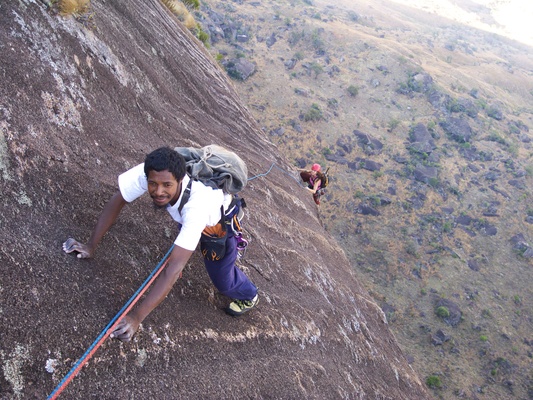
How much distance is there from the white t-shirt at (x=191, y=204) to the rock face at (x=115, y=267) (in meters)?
0.86

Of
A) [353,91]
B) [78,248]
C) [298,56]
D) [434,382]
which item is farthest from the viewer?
[298,56]

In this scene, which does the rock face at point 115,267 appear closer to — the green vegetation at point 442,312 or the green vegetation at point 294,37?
the green vegetation at point 442,312

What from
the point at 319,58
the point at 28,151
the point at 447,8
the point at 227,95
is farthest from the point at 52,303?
the point at 447,8

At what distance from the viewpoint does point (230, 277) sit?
13.1 ft

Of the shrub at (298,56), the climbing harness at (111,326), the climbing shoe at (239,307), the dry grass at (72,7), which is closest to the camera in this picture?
the climbing harness at (111,326)

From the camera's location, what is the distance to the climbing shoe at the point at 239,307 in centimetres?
426

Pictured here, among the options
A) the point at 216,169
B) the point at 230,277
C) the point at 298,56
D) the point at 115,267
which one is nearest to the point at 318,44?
the point at 298,56

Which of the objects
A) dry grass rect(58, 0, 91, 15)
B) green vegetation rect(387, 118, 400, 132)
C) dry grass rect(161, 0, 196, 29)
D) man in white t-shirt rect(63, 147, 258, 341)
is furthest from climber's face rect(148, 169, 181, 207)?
green vegetation rect(387, 118, 400, 132)

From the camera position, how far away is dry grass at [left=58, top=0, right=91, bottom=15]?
4.65 m

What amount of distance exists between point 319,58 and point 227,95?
2641 cm

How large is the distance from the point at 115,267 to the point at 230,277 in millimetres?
1111

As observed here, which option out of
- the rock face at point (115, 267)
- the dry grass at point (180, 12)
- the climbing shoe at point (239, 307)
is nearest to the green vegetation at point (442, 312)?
the rock face at point (115, 267)

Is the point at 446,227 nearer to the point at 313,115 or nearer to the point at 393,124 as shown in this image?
the point at 393,124

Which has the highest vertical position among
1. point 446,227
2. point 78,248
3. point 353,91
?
point 78,248
